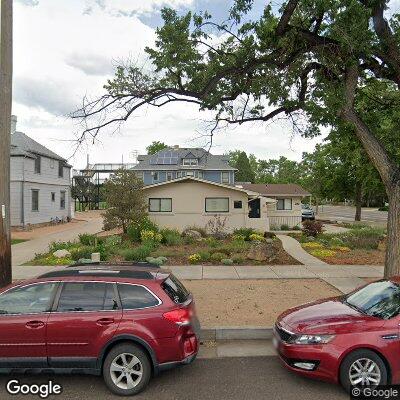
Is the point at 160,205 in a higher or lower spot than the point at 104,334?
higher

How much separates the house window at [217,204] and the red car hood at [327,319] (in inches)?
710

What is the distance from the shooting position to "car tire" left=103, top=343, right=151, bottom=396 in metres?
4.81

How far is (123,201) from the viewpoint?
19312 millimetres

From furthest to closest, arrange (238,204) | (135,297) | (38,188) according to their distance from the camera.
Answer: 1. (38,188)
2. (238,204)
3. (135,297)

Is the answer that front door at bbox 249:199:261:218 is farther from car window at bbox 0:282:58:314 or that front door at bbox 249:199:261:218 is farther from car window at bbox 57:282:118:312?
car window at bbox 0:282:58:314

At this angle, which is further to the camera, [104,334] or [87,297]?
[87,297]

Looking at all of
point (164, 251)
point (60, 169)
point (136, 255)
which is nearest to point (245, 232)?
point (164, 251)

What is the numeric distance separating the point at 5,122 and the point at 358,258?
12.9m

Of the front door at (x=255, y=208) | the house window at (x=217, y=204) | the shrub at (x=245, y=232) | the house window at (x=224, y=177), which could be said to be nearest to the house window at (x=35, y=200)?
the house window at (x=217, y=204)

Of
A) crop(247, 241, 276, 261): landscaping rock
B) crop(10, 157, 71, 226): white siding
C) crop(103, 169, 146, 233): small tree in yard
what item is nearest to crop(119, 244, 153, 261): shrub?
crop(247, 241, 276, 261): landscaping rock

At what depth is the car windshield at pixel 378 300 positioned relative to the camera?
515 centimetres

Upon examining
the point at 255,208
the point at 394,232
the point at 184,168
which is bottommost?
the point at 394,232

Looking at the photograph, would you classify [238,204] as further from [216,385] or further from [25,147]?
[216,385]

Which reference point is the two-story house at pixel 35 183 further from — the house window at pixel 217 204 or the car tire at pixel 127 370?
the car tire at pixel 127 370
